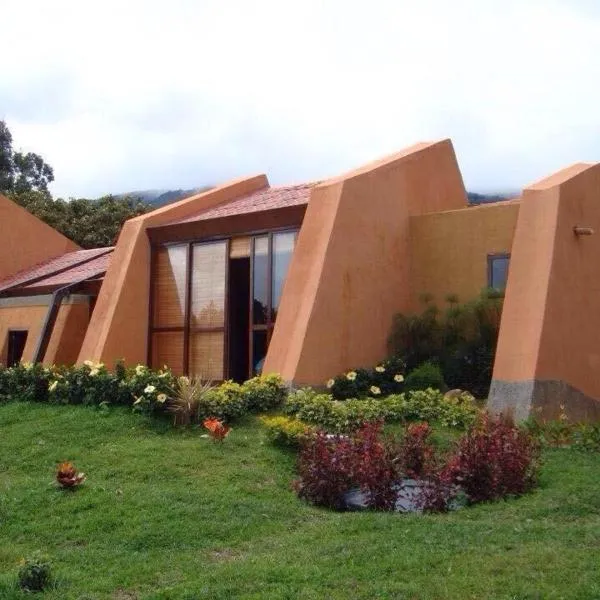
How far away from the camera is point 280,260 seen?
53.2 ft

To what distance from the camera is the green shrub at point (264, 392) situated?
13.2 m

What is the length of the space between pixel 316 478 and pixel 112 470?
103 inches

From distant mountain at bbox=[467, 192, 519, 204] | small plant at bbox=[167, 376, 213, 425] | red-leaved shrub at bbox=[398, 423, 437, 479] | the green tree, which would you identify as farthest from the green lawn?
the green tree

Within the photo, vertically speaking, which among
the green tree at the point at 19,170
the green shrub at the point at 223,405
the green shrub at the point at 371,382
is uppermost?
the green tree at the point at 19,170

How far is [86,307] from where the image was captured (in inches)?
803

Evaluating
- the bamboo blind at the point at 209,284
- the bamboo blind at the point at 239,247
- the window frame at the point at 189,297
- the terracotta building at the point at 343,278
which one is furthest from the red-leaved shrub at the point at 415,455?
the bamboo blind at the point at 209,284

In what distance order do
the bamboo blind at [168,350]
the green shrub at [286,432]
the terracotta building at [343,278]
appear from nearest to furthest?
1. the green shrub at [286,432]
2. the terracotta building at [343,278]
3. the bamboo blind at [168,350]

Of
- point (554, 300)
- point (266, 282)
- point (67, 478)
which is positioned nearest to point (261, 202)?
point (266, 282)

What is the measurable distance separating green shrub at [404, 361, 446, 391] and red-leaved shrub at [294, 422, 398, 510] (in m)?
4.54

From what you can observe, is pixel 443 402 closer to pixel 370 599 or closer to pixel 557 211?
pixel 557 211

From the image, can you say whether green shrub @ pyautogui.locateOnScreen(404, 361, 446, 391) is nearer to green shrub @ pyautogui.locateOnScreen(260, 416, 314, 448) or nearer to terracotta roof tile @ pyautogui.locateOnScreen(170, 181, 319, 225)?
green shrub @ pyautogui.locateOnScreen(260, 416, 314, 448)

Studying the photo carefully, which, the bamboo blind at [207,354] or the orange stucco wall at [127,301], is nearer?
the bamboo blind at [207,354]

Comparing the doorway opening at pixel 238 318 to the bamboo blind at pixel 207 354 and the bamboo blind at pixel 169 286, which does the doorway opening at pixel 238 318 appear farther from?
the bamboo blind at pixel 169 286

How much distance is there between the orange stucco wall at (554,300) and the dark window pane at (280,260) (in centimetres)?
439
